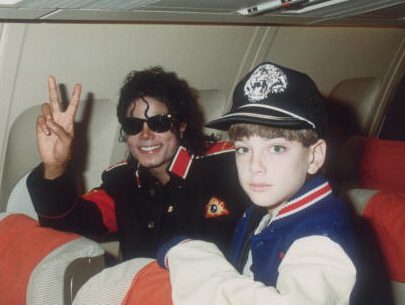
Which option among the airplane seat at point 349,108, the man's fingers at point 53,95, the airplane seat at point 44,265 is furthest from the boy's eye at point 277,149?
the airplane seat at point 349,108

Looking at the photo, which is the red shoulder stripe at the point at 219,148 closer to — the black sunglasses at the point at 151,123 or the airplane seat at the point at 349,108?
the black sunglasses at the point at 151,123

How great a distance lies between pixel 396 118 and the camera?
4.49 metres

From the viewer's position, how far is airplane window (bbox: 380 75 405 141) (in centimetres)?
445

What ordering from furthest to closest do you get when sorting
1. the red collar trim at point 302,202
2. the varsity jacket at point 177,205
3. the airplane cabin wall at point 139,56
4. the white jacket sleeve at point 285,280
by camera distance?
the varsity jacket at point 177,205 < the airplane cabin wall at point 139,56 < the red collar trim at point 302,202 < the white jacket sleeve at point 285,280

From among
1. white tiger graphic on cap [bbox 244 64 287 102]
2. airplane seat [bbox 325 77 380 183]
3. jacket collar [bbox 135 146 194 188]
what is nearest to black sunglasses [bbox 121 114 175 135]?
jacket collar [bbox 135 146 194 188]

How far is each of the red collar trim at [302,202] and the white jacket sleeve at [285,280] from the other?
16cm

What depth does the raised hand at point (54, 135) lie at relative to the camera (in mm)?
2266

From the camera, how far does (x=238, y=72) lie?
3.37m

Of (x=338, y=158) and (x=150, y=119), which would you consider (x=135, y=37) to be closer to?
(x=150, y=119)

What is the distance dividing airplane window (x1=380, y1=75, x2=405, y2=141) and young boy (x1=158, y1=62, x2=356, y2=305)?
314cm

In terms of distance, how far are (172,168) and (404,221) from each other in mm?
1090

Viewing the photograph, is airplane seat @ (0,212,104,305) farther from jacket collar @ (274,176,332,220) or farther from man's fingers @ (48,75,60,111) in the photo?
jacket collar @ (274,176,332,220)

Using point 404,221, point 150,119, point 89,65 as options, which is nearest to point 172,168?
point 150,119

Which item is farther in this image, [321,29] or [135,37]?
[321,29]
